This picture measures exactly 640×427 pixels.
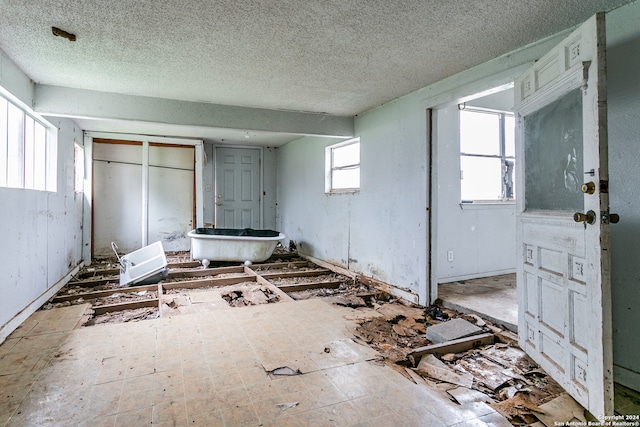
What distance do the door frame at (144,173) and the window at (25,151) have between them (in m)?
1.94

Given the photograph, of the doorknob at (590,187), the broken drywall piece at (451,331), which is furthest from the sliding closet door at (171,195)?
the doorknob at (590,187)

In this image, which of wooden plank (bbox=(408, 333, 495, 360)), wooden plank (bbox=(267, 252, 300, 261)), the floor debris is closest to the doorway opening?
the floor debris

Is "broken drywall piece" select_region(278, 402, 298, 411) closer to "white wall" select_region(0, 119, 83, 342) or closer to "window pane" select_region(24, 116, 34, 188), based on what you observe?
"white wall" select_region(0, 119, 83, 342)

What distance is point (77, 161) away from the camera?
5293 millimetres

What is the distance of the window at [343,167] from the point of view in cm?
482

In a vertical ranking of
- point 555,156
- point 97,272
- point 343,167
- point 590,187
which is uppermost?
point 343,167

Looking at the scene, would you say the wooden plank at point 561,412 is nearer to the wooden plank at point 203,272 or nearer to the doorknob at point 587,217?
the doorknob at point 587,217

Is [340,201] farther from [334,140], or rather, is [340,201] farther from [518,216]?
[518,216]

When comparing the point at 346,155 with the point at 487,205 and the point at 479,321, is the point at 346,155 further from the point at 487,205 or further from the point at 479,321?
the point at 479,321

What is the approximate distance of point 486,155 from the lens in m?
4.29

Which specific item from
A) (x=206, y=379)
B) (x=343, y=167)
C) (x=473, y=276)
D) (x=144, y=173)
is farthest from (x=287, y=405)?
(x=144, y=173)

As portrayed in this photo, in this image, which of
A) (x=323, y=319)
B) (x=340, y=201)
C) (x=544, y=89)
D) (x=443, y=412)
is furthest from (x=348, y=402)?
(x=340, y=201)

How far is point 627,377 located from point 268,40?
301cm

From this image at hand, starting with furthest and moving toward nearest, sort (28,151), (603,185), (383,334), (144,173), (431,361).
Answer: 1. (144,173)
2. (28,151)
3. (383,334)
4. (431,361)
5. (603,185)
